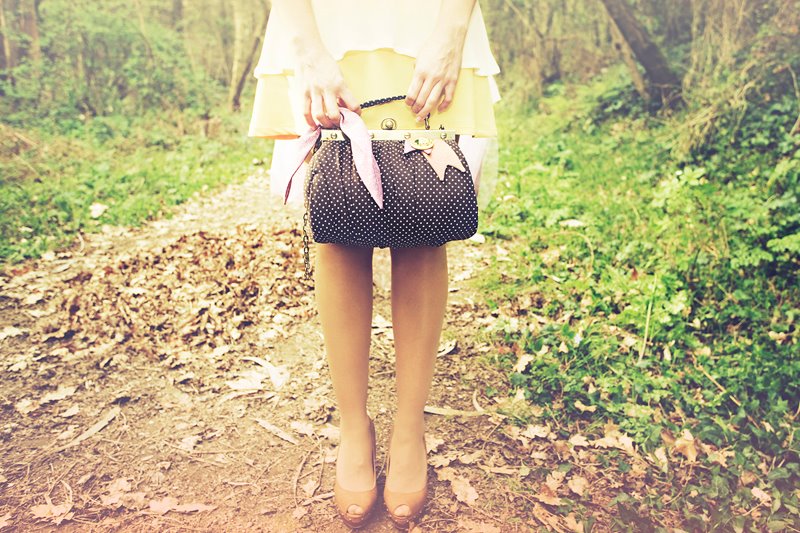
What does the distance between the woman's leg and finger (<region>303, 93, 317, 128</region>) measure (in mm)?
331

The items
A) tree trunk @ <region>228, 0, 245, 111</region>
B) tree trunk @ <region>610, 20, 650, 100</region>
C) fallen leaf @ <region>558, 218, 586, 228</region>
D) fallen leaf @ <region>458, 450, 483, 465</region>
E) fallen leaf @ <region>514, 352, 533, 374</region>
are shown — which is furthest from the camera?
tree trunk @ <region>228, 0, 245, 111</region>

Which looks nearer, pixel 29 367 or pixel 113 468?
pixel 113 468

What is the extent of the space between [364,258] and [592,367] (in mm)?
1279

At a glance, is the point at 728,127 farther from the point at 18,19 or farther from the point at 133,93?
the point at 18,19

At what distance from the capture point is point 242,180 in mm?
6289

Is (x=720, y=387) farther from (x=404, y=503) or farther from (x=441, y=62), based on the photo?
(x=441, y=62)

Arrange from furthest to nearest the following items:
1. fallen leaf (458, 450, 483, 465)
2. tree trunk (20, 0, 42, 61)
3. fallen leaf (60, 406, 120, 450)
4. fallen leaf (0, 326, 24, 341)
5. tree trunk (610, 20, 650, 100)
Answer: tree trunk (20, 0, 42, 61) → tree trunk (610, 20, 650, 100) → fallen leaf (0, 326, 24, 341) → fallen leaf (60, 406, 120, 450) → fallen leaf (458, 450, 483, 465)

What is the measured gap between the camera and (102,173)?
5594 millimetres

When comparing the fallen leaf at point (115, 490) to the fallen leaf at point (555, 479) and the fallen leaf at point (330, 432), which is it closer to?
the fallen leaf at point (330, 432)

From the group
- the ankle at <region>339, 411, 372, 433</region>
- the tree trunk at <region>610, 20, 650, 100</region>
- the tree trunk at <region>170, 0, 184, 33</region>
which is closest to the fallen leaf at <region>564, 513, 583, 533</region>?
the ankle at <region>339, 411, 372, 433</region>

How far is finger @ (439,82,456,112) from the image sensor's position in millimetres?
1497

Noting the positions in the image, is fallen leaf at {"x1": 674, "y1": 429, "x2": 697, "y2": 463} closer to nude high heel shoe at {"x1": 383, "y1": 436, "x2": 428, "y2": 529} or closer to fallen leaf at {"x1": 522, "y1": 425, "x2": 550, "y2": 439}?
fallen leaf at {"x1": 522, "y1": 425, "x2": 550, "y2": 439}

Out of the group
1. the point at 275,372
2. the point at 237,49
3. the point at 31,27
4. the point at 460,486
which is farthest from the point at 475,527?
the point at 237,49

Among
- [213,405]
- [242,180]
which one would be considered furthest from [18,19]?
[213,405]
